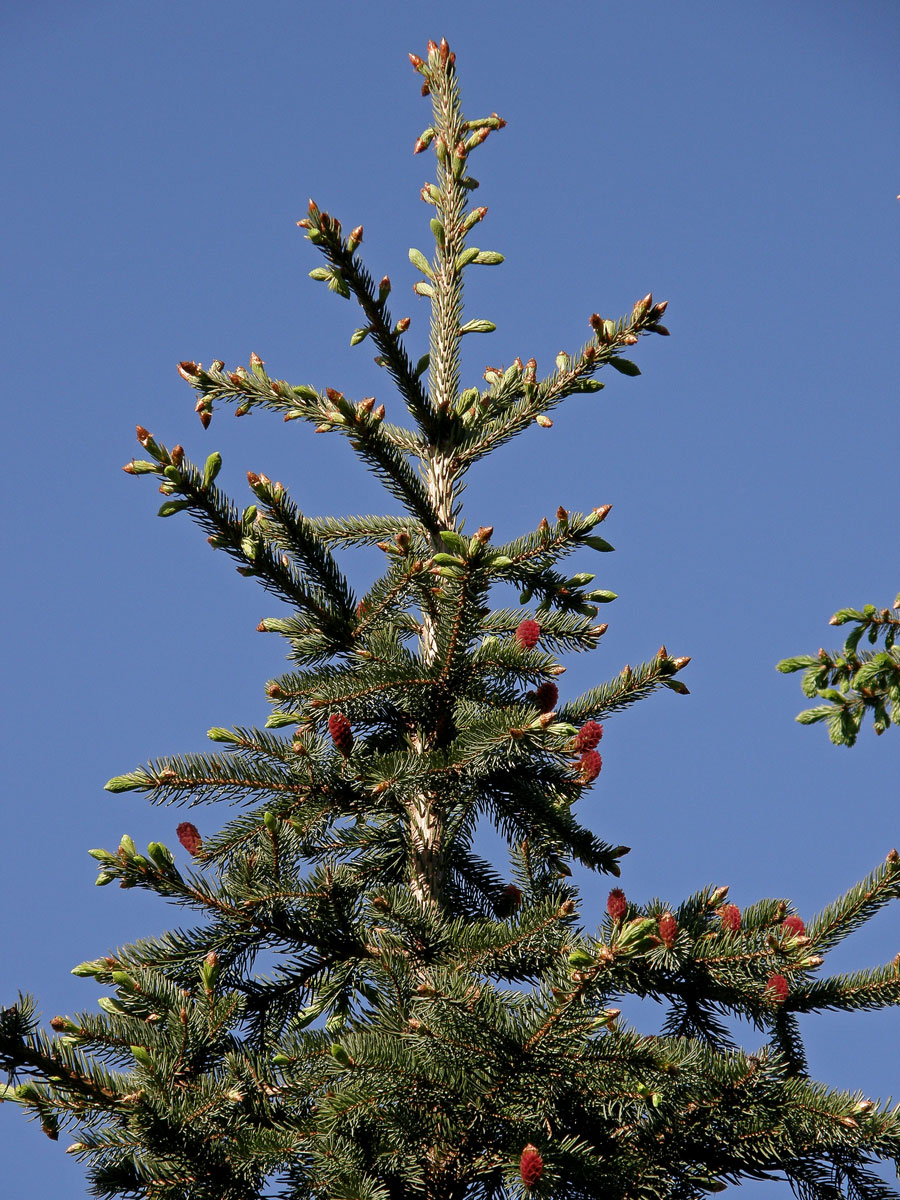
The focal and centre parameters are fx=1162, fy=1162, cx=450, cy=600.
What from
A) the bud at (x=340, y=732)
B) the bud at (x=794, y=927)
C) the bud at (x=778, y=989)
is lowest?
the bud at (x=778, y=989)

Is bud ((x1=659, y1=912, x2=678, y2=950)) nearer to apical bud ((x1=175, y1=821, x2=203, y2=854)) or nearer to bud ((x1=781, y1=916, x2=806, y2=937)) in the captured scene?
bud ((x1=781, y1=916, x2=806, y2=937))

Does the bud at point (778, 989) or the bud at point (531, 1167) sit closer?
the bud at point (531, 1167)

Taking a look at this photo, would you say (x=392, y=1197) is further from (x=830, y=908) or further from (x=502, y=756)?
(x=830, y=908)

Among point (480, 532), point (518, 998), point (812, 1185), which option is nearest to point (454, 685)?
point (480, 532)

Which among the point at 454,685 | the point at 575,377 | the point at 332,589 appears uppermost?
the point at 575,377

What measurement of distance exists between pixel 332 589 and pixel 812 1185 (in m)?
3.06

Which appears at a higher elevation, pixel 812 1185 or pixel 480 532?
pixel 480 532

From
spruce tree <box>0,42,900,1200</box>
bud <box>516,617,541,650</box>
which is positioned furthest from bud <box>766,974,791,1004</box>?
bud <box>516,617,541,650</box>

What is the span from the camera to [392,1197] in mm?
4238

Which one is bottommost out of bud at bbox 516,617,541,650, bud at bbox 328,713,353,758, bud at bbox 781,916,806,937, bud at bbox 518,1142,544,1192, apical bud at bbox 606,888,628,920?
bud at bbox 518,1142,544,1192

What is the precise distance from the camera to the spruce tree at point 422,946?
156 inches

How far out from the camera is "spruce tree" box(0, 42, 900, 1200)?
3.97 m

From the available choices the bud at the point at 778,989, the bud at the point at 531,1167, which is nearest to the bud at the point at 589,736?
the bud at the point at 778,989

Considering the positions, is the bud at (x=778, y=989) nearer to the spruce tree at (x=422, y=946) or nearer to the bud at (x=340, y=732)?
the spruce tree at (x=422, y=946)
